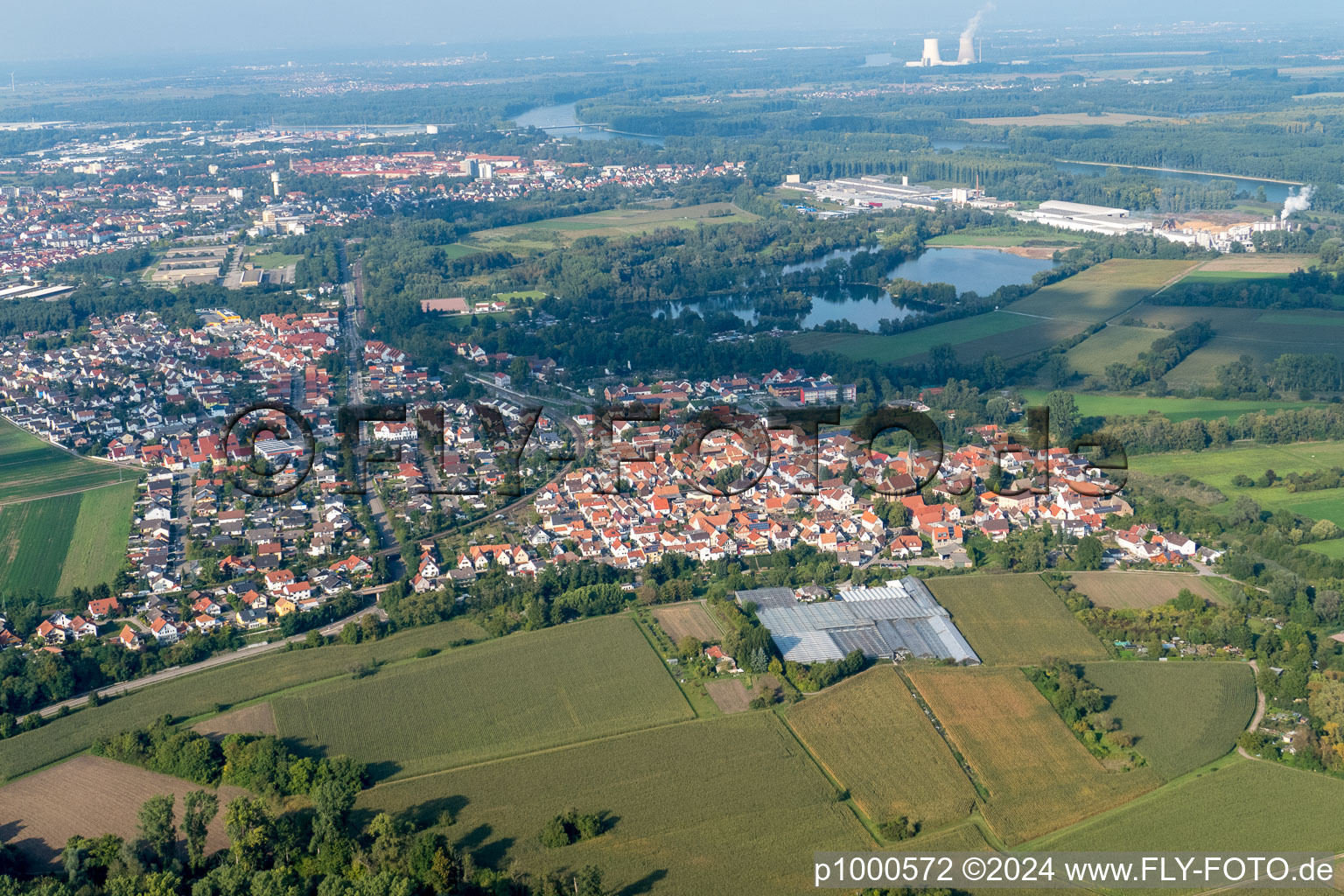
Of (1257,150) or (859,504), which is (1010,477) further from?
(1257,150)

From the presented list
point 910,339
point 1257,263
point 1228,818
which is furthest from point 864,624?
point 1257,263

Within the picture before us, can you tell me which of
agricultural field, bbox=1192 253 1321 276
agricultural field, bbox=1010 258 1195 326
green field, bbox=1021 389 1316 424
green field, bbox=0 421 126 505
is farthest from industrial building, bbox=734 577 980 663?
agricultural field, bbox=1192 253 1321 276

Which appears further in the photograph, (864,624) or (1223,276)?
(1223,276)

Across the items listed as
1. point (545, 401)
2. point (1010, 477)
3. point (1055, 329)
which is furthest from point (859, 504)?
point (1055, 329)

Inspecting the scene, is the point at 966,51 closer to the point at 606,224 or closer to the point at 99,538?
the point at 606,224

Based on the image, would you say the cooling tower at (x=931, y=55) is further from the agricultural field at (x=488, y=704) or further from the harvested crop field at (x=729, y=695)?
the harvested crop field at (x=729, y=695)

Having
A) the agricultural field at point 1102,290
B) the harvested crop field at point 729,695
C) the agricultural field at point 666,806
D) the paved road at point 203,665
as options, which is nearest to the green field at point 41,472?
the paved road at point 203,665

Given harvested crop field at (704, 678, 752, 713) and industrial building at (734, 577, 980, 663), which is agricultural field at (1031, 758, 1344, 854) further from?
harvested crop field at (704, 678, 752, 713)
